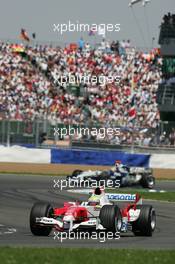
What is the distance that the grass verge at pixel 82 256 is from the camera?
1151 cm

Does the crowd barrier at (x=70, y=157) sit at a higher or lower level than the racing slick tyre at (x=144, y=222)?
lower

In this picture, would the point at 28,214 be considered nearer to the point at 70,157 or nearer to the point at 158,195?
the point at 158,195

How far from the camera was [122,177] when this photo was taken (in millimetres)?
33125

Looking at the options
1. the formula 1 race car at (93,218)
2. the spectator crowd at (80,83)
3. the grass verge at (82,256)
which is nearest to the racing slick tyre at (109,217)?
the formula 1 race car at (93,218)

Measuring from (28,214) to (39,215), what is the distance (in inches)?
218

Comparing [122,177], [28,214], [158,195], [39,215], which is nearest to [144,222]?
[39,215]

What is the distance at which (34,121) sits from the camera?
41.8 meters

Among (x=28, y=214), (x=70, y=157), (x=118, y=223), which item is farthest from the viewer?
(x=70, y=157)

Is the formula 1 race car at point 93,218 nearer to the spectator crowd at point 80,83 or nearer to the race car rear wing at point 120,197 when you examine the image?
the race car rear wing at point 120,197

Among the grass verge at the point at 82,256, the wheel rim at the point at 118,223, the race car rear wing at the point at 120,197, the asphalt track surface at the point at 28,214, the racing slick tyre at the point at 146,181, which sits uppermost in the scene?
the race car rear wing at the point at 120,197

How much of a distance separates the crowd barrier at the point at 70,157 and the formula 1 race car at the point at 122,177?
6.60 meters

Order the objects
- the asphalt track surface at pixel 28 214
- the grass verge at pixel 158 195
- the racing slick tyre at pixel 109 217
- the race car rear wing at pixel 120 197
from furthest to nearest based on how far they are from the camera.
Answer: the grass verge at pixel 158 195
the race car rear wing at pixel 120 197
the racing slick tyre at pixel 109 217
the asphalt track surface at pixel 28 214

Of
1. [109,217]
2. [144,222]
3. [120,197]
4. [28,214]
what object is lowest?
[28,214]
